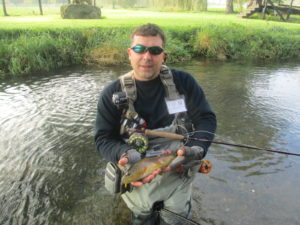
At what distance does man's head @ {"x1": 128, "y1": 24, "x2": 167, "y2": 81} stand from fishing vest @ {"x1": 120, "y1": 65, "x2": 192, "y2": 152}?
0.14 metres

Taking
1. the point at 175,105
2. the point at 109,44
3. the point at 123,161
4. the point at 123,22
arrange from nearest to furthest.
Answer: the point at 123,161, the point at 175,105, the point at 109,44, the point at 123,22

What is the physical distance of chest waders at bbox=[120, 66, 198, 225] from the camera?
2895 mm

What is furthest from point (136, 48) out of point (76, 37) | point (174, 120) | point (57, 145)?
point (76, 37)

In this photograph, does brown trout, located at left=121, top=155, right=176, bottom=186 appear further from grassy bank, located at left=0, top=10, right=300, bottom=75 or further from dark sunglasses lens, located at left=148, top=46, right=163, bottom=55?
grassy bank, located at left=0, top=10, right=300, bottom=75

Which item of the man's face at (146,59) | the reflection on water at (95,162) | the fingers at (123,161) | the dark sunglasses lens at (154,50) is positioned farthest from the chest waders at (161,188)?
the reflection on water at (95,162)

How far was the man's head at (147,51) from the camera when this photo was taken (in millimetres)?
2846

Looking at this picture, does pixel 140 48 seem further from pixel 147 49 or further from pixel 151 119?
pixel 151 119

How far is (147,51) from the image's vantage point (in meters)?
2.85

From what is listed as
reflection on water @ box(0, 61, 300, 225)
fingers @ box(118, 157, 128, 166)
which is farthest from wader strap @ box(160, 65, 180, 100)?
reflection on water @ box(0, 61, 300, 225)

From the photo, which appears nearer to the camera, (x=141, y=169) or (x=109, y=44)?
(x=141, y=169)

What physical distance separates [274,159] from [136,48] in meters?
3.70

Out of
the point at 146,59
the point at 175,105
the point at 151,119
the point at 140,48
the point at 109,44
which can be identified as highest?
the point at 140,48

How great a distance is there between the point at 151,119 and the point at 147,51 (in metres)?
0.77

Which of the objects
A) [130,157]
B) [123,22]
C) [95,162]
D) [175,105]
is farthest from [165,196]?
[123,22]
